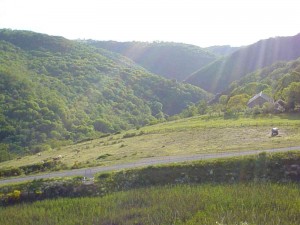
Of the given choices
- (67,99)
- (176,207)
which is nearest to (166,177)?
(176,207)

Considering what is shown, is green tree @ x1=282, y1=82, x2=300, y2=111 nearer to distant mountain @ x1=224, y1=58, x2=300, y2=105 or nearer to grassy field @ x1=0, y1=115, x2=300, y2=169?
distant mountain @ x1=224, y1=58, x2=300, y2=105

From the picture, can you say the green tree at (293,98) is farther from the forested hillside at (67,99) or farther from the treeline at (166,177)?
the forested hillside at (67,99)

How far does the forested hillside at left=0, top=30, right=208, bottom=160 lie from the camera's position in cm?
10881

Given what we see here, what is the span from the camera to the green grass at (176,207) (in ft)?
74.8

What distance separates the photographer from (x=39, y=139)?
107125mm

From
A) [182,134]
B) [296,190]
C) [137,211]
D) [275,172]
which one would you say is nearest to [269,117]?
[182,134]

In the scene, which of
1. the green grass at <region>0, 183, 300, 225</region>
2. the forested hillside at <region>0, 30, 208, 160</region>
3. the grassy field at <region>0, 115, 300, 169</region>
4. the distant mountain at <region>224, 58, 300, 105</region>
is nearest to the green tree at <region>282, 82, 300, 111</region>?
the distant mountain at <region>224, 58, 300, 105</region>

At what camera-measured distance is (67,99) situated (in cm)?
14475

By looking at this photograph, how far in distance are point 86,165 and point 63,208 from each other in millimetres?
12174

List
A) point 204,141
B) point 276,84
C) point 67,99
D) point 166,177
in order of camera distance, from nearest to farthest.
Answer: point 166,177 < point 204,141 < point 276,84 < point 67,99

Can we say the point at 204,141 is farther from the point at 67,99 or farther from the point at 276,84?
the point at 67,99

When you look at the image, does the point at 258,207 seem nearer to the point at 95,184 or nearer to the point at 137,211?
the point at 137,211

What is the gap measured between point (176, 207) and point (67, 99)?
124498 mm

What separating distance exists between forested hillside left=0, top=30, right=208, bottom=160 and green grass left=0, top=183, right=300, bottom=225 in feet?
170
